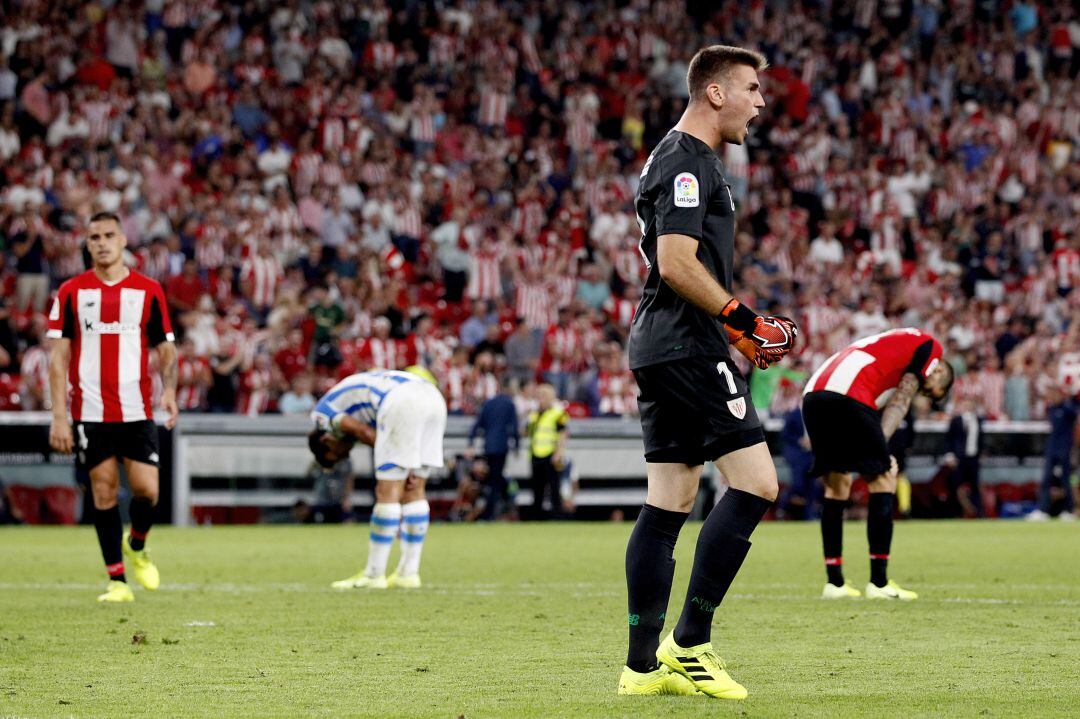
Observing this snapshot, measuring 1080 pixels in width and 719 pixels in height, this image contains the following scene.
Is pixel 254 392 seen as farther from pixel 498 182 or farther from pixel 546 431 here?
pixel 498 182

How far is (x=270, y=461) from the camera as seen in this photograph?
69.7 feet

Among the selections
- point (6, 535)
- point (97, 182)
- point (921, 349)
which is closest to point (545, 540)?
point (6, 535)

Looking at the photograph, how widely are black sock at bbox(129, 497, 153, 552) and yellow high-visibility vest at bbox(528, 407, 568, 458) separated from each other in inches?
455

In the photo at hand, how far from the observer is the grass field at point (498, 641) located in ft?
19.1

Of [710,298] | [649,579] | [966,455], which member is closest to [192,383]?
[966,455]

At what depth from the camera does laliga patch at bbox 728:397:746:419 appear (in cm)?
587

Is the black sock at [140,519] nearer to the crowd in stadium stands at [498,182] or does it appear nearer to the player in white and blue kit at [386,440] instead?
the player in white and blue kit at [386,440]

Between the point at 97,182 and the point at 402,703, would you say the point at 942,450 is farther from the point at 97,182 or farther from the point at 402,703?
the point at 402,703

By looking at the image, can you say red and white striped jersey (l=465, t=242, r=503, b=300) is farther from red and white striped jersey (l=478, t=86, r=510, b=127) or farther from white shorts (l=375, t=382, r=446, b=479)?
white shorts (l=375, t=382, r=446, b=479)

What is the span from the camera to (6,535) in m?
18.2

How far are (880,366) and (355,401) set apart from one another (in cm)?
358

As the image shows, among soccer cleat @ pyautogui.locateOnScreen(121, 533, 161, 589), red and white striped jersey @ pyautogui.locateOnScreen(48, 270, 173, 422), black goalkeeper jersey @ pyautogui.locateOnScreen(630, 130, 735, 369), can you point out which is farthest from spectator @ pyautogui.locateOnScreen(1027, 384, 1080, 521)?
black goalkeeper jersey @ pyautogui.locateOnScreen(630, 130, 735, 369)

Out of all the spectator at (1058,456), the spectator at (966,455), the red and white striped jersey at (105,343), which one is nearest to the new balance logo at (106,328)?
the red and white striped jersey at (105,343)

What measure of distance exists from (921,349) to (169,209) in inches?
587
